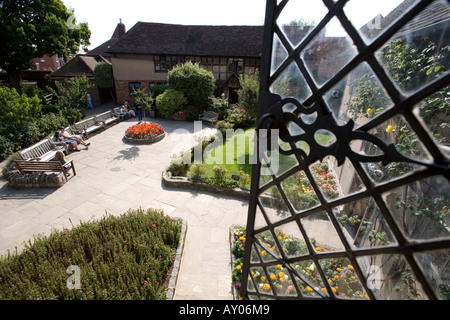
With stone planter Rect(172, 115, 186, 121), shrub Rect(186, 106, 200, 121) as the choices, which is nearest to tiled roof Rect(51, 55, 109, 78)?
stone planter Rect(172, 115, 186, 121)

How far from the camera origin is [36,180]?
695 cm

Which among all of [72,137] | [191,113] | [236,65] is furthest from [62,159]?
[236,65]

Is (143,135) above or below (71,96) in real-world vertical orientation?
below

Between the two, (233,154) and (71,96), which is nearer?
(233,154)

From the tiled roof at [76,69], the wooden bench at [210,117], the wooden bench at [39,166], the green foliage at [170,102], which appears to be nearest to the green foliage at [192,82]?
the green foliage at [170,102]

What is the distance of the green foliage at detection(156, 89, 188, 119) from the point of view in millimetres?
15242

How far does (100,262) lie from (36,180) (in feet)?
16.4

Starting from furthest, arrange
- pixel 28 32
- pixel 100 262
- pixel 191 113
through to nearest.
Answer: pixel 28 32 < pixel 191 113 < pixel 100 262

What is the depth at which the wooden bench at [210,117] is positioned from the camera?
1452 cm

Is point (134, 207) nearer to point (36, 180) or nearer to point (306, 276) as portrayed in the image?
point (36, 180)

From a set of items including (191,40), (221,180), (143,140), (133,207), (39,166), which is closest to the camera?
(133,207)

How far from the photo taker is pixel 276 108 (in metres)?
1.27
